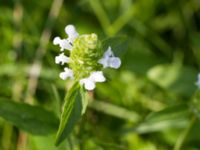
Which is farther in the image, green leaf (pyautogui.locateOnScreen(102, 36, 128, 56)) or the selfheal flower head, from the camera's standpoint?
green leaf (pyautogui.locateOnScreen(102, 36, 128, 56))

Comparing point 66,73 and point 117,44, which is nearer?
point 66,73

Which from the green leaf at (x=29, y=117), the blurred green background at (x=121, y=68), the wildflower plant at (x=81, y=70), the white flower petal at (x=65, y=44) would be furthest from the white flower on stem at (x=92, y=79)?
the blurred green background at (x=121, y=68)

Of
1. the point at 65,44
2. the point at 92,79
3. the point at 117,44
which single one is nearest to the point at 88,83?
the point at 92,79

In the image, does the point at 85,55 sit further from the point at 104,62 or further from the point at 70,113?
the point at 70,113

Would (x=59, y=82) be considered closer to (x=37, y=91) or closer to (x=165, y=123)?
(x=37, y=91)

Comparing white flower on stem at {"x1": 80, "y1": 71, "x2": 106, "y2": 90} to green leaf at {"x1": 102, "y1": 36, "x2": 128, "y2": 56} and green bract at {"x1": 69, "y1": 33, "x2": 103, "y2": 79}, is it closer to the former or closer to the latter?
green bract at {"x1": 69, "y1": 33, "x2": 103, "y2": 79}

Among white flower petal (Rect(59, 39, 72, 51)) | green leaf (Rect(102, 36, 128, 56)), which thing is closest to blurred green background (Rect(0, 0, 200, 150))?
green leaf (Rect(102, 36, 128, 56))
